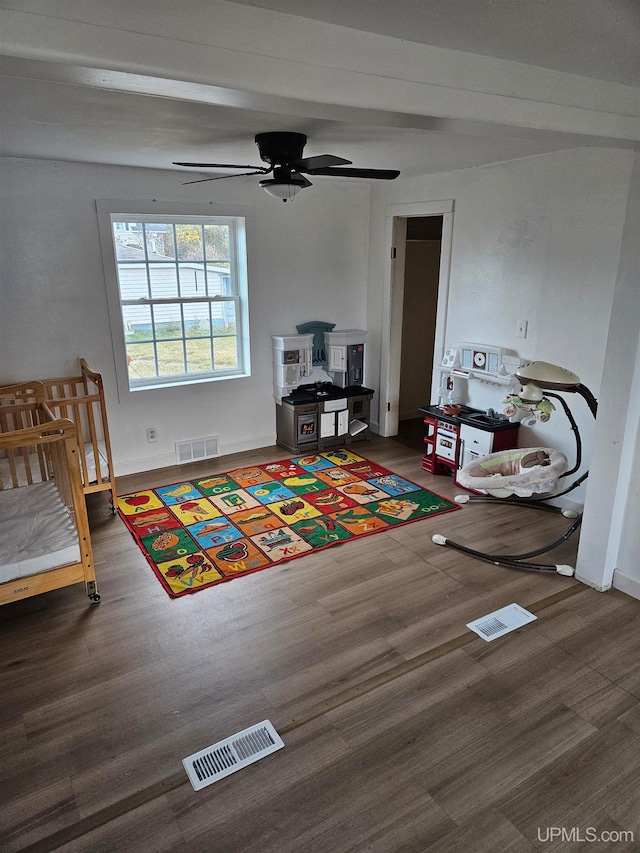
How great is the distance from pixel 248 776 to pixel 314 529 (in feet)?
6.07

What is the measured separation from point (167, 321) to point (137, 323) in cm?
25

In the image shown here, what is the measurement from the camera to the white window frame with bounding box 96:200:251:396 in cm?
423

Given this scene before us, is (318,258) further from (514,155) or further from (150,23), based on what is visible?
(150,23)

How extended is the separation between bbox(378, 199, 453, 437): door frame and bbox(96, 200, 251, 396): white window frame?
1.36 meters

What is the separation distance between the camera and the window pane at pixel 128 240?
436 centimetres

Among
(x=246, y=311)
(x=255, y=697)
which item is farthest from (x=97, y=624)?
(x=246, y=311)

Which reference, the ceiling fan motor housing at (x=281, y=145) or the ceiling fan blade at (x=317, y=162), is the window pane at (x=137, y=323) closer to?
the ceiling fan motor housing at (x=281, y=145)

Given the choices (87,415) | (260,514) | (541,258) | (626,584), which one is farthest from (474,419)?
(87,415)

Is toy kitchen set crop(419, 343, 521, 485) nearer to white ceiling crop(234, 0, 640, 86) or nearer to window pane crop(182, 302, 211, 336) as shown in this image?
window pane crop(182, 302, 211, 336)

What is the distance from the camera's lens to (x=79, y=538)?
2885 mm

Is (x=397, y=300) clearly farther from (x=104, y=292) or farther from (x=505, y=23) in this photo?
(x=505, y=23)

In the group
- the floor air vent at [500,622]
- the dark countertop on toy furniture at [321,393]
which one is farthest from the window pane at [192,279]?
the floor air vent at [500,622]

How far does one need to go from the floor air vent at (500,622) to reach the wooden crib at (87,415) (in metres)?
2.50

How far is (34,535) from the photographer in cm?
290
